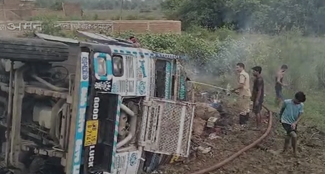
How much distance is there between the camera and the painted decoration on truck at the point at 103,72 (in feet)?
18.7

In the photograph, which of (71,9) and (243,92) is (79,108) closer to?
(243,92)

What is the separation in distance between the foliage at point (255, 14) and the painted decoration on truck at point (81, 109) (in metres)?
25.2

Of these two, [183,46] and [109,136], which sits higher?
[183,46]

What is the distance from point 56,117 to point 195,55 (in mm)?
13344

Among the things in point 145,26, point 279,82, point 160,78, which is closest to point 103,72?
point 160,78

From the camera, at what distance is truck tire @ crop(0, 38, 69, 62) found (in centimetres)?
558

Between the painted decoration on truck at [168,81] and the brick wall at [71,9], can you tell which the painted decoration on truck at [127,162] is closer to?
the painted decoration on truck at [168,81]

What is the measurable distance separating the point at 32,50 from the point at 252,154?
5118mm

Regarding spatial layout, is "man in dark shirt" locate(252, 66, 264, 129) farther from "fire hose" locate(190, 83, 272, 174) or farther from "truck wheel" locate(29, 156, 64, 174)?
"truck wheel" locate(29, 156, 64, 174)

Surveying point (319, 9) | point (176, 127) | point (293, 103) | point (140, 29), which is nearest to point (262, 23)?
point (319, 9)

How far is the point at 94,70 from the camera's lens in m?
5.65

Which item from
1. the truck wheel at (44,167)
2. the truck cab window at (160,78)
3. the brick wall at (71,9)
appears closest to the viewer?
the truck wheel at (44,167)

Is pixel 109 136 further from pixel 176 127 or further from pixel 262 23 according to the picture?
pixel 262 23

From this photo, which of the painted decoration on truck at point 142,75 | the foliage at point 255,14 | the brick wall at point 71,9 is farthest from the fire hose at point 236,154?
the brick wall at point 71,9
